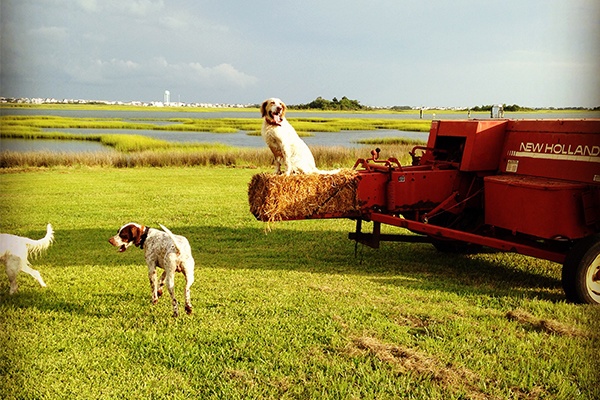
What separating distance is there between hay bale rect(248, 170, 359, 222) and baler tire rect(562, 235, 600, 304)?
2.85 metres

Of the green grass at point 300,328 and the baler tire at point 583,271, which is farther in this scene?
the baler tire at point 583,271

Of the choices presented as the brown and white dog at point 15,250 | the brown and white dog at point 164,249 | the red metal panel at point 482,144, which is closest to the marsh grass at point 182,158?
the red metal panel at point 482,144

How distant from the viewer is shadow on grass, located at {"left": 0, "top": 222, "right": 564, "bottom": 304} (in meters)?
7.82

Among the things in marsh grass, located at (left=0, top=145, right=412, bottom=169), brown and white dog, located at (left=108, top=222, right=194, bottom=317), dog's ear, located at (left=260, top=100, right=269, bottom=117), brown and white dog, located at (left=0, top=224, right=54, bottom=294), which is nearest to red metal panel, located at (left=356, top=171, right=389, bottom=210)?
dog's ear, located at (left=260, top=100, right=269, bottom=117)

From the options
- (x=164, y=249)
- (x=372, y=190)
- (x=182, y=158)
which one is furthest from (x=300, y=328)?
(x=182, y=158)

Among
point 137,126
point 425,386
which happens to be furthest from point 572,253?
point 137,126

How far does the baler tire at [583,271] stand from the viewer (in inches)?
260

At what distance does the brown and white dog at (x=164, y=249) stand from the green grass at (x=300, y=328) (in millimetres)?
548

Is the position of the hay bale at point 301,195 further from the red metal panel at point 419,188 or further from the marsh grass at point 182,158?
the marsh grass at point 182,158

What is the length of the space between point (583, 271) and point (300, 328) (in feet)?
10.8

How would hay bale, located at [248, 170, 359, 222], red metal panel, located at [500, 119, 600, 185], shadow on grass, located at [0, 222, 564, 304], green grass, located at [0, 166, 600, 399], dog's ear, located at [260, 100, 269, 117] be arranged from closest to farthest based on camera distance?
1. green grass, located at [0, 166, 600, 399]
2. red metal panel, located at [500, 119, 600, 185]
3. dog's ear, located at [260, 100, 269, 117]
4. hay bale, located at [248, 170, 359, 222]
5. shadow on grass, located at [0, 222, 564, 304]

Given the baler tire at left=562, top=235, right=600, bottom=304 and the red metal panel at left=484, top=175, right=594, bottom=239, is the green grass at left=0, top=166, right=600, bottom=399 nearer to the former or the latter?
the baler tire at left=562, top=235, right=600, bottom=304

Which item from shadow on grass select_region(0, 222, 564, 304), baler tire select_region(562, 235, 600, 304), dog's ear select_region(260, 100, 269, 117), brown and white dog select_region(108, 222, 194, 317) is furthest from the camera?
shadow on grass select_region(0, 222, 564, 304)

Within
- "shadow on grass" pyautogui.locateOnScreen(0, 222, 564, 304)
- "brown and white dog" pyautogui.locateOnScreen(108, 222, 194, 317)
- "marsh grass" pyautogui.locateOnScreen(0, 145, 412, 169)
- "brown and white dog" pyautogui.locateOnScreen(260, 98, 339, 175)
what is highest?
"brown and white dog" pyautogui.locateOnScreen(260, 98, 339, 175)
